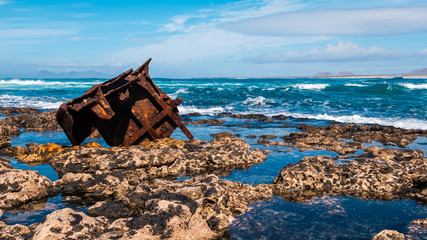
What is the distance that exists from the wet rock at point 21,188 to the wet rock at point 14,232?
0.99m

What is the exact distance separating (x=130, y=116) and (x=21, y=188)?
3137mm

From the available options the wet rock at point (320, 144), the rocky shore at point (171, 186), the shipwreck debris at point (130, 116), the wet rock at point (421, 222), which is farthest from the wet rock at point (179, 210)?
the wet rock at point (320, 144)

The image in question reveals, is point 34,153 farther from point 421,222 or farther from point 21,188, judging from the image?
point 421,222

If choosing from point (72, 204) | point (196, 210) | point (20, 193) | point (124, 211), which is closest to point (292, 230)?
point (196, 210)

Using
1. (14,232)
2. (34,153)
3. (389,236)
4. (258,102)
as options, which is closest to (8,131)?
(34,153)

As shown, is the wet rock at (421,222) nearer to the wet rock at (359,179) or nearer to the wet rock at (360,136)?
the wet rock at (359,179)

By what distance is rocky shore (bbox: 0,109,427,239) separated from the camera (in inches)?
135

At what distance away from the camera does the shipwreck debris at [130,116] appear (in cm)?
699

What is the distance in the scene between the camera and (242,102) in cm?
2480

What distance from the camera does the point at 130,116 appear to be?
7418mm

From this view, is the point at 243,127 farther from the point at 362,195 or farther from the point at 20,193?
the point at 20,193

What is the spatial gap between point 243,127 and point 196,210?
29.3ft

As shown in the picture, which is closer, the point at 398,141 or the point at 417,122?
the point at 398,141

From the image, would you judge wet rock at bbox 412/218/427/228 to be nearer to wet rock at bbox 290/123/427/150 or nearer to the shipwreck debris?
wet rock at bbox 290/123/427/150
